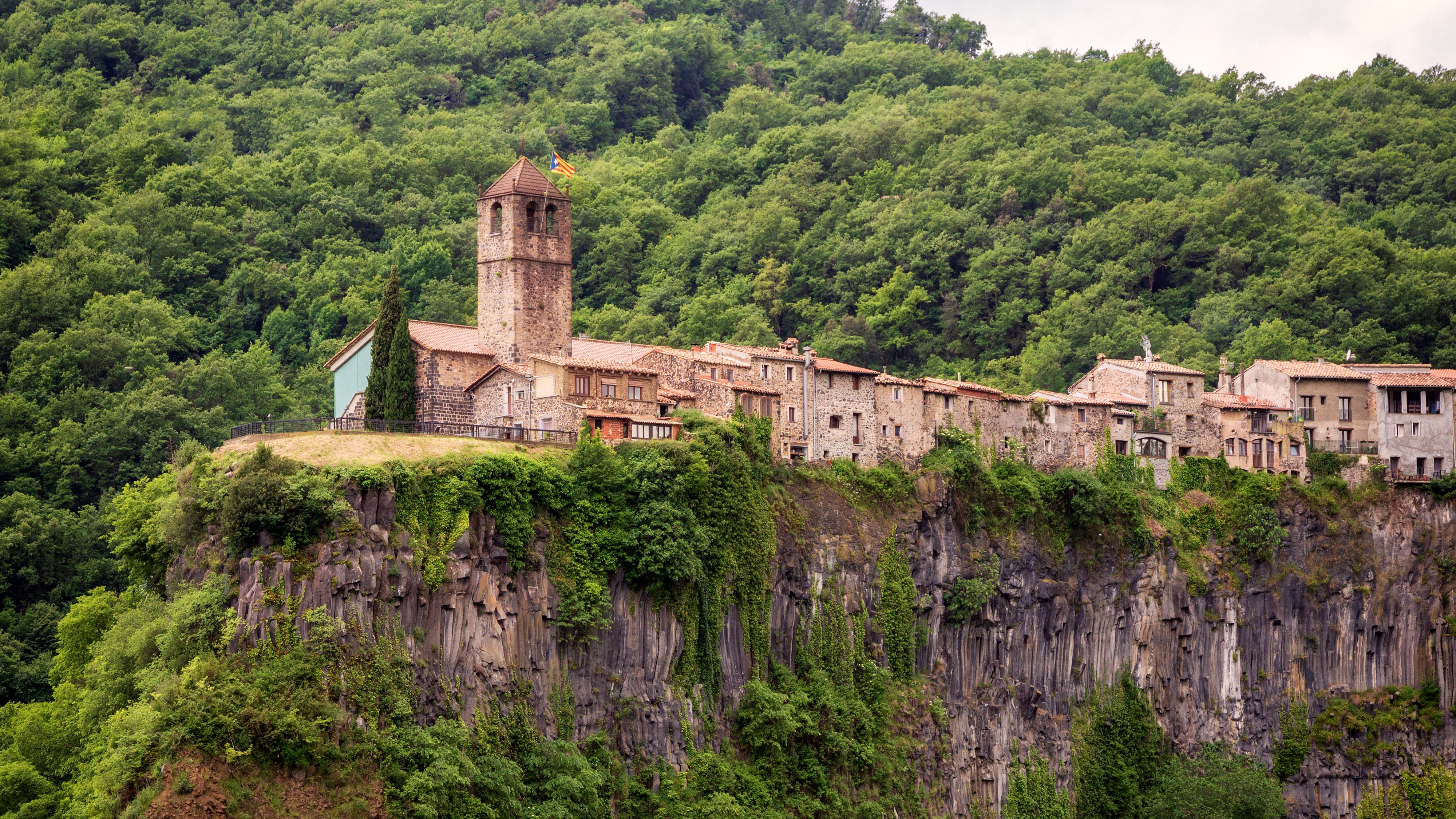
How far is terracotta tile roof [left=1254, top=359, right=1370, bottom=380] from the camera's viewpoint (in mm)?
87188

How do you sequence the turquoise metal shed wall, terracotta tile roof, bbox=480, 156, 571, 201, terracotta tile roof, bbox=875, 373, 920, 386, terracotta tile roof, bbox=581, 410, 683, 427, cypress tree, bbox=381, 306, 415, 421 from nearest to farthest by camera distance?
terracotta tile roof, bbox=581, 410, 683, 427 < cypress tree, bbox=381, 306, 415, 421 < terracotta tile roof, bbox=480, 156, 571, 201 < the turquoise metal shed wall < terracotta tile roof, bbox=875, 373, 920, 386

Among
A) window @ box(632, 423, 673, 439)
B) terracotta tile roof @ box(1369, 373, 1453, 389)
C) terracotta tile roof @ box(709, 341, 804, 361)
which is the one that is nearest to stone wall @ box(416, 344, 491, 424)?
window @ box(632, 423, 673, 439)

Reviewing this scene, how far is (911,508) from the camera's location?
7444 centimetres

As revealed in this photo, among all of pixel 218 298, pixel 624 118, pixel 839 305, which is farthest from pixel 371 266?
pixel 624 118

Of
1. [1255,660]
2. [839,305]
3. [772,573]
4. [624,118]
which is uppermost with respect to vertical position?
[624,118]

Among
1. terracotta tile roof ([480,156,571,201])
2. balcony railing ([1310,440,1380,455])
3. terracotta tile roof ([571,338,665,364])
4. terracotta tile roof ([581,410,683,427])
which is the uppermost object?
terracotta tile roof ([480,156,571,201])

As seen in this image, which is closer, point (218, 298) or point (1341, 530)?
point (1341, 530)

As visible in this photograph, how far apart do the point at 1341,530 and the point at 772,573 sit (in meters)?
32.6

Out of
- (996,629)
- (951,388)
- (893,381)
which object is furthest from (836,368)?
(996,629)

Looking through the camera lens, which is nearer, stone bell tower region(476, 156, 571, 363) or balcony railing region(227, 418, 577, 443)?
balcony railing region(227, 418, 577, 443)

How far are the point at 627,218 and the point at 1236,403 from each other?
44.5 m

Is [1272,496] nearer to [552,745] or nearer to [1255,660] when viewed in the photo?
[1255,660]

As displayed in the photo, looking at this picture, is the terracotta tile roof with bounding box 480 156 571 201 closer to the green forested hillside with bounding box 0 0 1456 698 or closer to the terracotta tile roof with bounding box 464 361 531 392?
the terracotta tile roof with bounding box 464 361 531 392

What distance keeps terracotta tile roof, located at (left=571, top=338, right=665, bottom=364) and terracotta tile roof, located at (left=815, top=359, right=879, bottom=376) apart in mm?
6466
